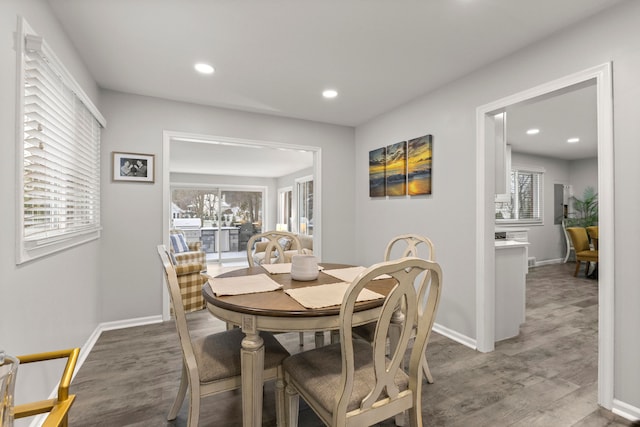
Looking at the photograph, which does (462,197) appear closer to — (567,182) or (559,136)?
(559,136)

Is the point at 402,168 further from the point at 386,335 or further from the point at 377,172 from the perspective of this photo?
the point at 386,335

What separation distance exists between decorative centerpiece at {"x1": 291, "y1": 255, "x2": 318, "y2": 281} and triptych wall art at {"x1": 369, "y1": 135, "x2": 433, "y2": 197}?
1.77 m

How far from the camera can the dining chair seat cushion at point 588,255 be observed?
514cm

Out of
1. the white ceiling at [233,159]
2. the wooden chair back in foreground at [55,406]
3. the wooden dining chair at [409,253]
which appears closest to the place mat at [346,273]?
the wooden dining chair at [409,253]

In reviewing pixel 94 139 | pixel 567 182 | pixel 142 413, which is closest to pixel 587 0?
pixel 142 413

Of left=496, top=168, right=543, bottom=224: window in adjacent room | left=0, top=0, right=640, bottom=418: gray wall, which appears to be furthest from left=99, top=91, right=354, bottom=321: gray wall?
left=496, top=168, right=543, bottom=224: window in adjacent room

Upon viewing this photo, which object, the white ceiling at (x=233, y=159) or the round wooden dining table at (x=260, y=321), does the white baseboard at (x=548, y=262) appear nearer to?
the white ceiling at (x=233, y=159)

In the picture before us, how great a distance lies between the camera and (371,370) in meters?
1.36

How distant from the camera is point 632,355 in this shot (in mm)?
1741

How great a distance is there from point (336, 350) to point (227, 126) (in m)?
2.97

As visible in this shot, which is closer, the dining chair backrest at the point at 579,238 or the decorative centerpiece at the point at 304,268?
the decorative centerpiece at the point at 304,268

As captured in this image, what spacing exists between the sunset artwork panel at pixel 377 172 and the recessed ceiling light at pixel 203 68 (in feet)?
7.01

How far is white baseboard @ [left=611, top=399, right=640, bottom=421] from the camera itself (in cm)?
172

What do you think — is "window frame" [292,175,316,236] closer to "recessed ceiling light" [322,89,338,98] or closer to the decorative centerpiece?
"recessed ceiling light" [322,89,338,98]
